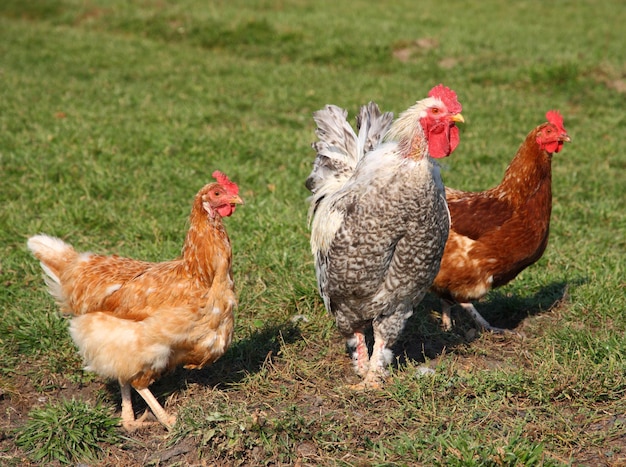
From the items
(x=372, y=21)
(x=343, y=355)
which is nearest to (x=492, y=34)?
(x=372, y=21)

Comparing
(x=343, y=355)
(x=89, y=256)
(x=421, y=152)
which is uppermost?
(x=421, y=152)

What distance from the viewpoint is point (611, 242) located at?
22.1 ft

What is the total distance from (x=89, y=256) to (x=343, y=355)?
1897 mm

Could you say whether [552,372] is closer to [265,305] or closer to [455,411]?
A: [455,411]

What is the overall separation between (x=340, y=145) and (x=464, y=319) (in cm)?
190

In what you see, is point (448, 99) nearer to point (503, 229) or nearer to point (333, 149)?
point (333, 149)

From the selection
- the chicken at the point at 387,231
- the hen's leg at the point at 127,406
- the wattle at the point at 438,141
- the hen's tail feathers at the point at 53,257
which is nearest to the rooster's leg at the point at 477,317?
the chicken at the point at 387,231

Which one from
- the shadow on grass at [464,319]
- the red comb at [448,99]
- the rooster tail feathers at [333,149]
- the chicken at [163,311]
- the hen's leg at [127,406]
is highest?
the red comb at [448,99]

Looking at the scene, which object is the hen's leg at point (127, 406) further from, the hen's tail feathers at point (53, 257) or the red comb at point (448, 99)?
the red comb at point (448, 99)

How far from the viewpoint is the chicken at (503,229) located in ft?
16.6

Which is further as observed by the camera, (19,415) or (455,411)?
(19,415)

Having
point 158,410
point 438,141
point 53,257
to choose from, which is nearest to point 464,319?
point 438,141

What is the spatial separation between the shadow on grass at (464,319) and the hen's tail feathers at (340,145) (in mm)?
1269

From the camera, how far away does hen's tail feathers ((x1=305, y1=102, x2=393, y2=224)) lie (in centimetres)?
477
